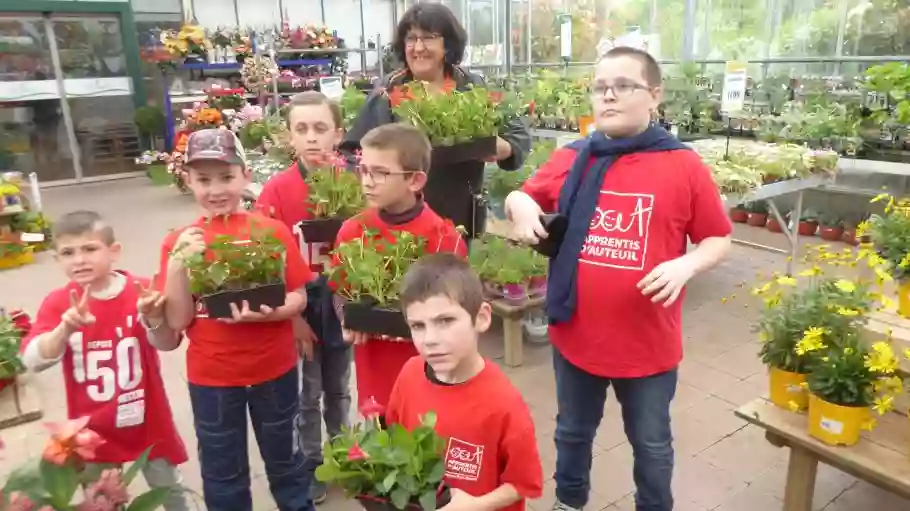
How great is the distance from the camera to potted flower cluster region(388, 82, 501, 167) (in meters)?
1.99

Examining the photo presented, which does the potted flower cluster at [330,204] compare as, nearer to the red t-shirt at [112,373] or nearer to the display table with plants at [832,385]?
the red t-shirt at [112,373]

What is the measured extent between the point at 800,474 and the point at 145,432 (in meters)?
1.98

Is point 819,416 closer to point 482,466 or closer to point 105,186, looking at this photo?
point 482,466

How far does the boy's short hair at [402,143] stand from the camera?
170 centimetres

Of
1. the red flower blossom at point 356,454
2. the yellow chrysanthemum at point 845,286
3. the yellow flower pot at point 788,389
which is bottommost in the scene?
the yellow flower pot at point 788,389

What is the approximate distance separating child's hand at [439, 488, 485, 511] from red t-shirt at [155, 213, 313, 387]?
0.82 metres

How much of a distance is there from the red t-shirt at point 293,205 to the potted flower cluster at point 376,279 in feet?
1.47

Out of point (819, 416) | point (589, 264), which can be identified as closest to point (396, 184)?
point (589, 264)

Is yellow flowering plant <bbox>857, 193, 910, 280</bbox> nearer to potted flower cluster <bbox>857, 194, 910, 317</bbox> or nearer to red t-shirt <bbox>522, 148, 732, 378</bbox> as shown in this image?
potted flower cluster <bbox>857, 194, 910, 317</bbox>

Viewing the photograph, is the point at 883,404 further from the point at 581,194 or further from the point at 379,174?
the point at 379,174

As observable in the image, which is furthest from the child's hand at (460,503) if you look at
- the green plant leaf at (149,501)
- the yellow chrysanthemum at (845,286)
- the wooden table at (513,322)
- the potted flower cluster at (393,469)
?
the wooden table at (513,322)

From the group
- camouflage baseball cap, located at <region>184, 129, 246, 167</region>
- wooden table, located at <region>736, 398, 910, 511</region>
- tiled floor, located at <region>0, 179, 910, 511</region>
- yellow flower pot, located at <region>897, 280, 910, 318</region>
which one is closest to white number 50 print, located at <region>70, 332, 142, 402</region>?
tiled floor, located at <region>0, 179, 910, 511</region>

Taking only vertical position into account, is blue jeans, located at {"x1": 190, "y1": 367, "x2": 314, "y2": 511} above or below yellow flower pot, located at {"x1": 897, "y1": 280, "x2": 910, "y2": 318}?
below

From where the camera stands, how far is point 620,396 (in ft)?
6.08
